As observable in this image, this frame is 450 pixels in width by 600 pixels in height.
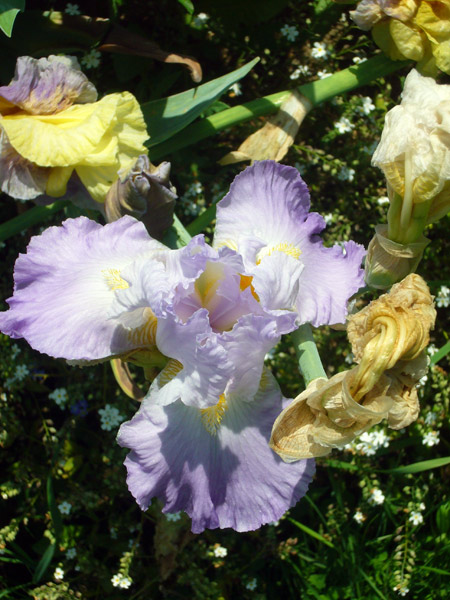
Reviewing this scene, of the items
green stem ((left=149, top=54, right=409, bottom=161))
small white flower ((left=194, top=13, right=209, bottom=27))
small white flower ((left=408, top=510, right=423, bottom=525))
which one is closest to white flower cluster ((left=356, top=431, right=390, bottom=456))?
small white flower ((left=408, top=510, right=423, bottom=525))

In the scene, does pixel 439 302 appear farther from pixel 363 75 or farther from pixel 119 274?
pixel 119 274

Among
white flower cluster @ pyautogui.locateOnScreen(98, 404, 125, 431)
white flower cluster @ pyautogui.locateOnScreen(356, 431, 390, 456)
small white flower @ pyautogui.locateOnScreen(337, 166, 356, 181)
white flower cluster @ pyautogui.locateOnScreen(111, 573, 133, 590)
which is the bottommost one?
white flower cluster @ pyautogui.locateOnScreen(111, 573, 133, 590)

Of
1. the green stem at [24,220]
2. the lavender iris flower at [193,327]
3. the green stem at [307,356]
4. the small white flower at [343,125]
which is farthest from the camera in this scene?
the small white flower at [343,125]

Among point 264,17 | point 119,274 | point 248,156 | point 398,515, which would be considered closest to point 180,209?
point 248,156

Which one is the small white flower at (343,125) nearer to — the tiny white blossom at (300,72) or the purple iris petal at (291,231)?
the tiny white blossom at (300,72)

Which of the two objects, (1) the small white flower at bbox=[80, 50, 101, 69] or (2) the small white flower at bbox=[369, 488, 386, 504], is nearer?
(1) the small white flower at bbox=[80, 50, 101, 69]

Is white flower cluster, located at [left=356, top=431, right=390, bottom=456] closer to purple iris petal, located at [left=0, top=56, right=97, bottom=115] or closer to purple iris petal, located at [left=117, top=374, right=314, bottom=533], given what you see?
purple iris petal, located at [left=117, top=374, right=314, bottom=533]

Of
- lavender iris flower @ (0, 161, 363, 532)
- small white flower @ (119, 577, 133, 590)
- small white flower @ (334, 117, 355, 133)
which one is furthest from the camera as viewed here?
small white flower @ (334, 117, 355, 133)

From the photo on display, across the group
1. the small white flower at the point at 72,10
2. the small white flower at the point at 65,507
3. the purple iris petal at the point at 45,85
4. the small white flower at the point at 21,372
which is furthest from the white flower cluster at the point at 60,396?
the small white flower at the point at 72,10
